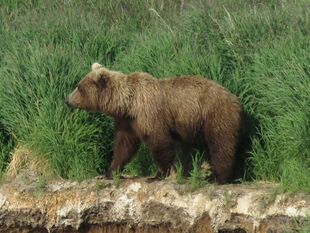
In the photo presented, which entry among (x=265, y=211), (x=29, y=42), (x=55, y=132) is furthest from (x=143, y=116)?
(x=29, y=42)

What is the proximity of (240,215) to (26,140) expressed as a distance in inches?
90.6

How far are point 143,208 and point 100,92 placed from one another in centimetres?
113

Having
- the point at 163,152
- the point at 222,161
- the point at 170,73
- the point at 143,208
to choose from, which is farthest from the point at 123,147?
the point at 170,73

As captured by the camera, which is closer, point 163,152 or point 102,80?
point 163,152

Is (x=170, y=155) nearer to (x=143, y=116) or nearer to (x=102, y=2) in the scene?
(x=143, y=116)

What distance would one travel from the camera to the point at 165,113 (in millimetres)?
7445

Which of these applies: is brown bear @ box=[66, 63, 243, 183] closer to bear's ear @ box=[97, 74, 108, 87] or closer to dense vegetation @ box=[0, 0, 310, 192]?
bear's ear @ box=[97, 74, 108, 87]

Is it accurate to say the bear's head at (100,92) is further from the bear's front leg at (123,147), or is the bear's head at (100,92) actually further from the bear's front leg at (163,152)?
the bear's front leg at (163,152)

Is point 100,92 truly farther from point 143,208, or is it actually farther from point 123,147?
point 143,208

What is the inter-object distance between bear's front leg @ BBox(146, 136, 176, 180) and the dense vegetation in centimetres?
65

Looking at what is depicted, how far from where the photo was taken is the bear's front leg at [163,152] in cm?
733

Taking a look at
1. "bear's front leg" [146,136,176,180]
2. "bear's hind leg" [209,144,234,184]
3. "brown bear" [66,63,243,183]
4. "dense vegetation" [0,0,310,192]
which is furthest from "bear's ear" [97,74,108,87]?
"bear's hind leg" [209,144,234,184]

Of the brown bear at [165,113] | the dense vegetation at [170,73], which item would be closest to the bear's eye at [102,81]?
the brown bear at [165,113]

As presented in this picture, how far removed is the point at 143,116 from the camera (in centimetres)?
739
